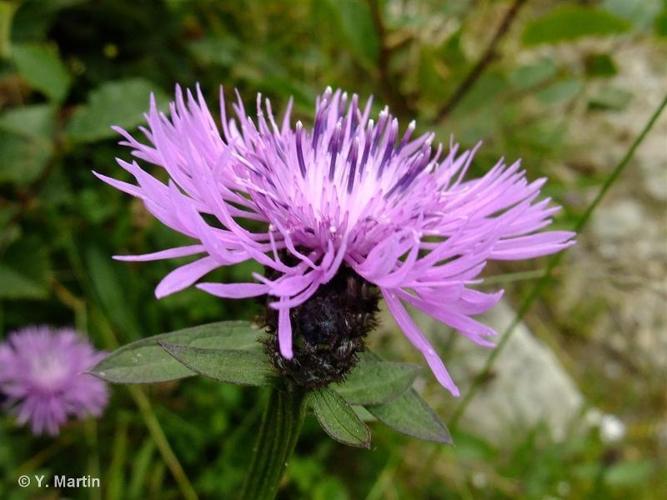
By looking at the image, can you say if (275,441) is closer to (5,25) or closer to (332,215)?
(332,215)

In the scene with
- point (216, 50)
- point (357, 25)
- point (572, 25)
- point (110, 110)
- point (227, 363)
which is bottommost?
point (227, 363)

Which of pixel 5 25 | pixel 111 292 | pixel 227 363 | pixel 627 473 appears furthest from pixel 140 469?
pixel 627 473

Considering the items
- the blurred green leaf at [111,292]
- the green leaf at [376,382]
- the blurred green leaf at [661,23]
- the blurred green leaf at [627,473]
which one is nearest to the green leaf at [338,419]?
the green leaf at [376,382]

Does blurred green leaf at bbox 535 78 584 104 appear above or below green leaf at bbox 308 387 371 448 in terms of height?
above

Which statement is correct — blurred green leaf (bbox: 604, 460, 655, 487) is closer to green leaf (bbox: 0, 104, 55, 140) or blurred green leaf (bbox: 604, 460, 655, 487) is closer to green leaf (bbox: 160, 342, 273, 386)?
green leaf (bbox: 160, 342, 273, 386)

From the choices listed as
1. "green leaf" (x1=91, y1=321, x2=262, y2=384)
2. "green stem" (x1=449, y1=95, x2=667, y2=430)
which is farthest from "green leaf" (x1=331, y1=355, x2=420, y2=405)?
"green stem" (x1=449, y1=95, x2=667, y2=430)

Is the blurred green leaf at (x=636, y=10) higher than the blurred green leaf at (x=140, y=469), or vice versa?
the blurred green leaf at (x=636, y=10)

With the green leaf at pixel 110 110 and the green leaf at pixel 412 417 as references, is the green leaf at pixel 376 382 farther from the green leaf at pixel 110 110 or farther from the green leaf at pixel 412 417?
the green leaf at pixel 110 110
